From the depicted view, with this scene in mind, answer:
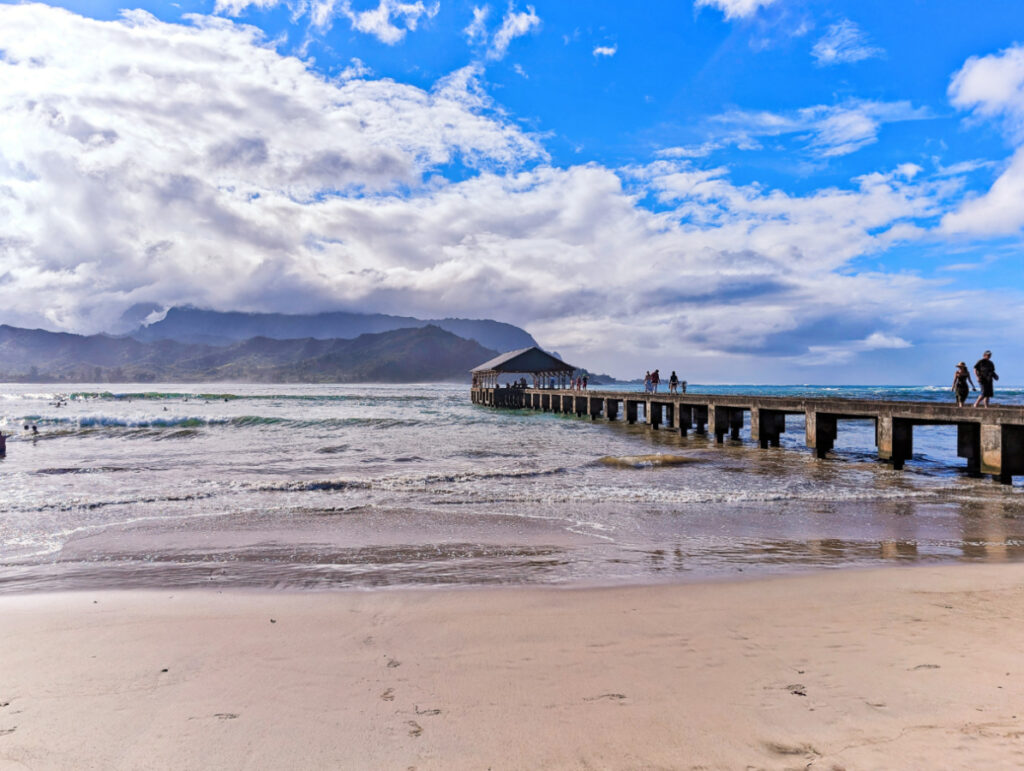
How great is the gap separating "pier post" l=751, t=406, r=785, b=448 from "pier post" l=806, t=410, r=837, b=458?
243cm

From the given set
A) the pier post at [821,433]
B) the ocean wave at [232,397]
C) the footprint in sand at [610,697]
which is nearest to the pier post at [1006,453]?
the pier post at [821,433]

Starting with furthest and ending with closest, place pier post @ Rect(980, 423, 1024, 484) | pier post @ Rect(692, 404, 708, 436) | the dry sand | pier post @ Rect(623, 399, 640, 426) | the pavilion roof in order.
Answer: the pavilion roof
pier post @ Rect(623, 399, 640, 426)
pier post @ Rect(692, 404, 708, 436)
pier post @ Rect(980, 423, 1024, 484)
the dry sand

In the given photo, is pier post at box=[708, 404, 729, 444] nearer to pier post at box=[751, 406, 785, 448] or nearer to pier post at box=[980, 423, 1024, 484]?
pier post at box=[751, 406, 785, 448]

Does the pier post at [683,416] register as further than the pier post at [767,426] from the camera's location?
Yes

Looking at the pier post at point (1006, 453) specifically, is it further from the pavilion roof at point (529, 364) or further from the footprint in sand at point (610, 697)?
the pavilion roof at point (529, 364)

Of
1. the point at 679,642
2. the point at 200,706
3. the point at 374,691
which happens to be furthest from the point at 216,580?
the point at 679,642

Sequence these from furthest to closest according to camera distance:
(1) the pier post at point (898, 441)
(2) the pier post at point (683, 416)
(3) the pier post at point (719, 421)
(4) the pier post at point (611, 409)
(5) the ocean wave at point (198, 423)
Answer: (4) the pier post at point (611, 409)
(5) the ocean wave at point (198, 423)
(2) the pier post at point (683, 416)
(3) the pier post at point (719, 421)
(1) the pier post at point (898, 441)

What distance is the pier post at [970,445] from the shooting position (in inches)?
634

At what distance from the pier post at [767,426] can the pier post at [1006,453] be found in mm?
8467

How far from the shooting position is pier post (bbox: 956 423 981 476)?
52.9 ft

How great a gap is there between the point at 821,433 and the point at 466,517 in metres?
14.3

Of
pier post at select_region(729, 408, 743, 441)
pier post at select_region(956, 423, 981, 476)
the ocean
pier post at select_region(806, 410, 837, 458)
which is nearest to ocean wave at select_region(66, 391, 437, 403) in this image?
pier post at select_region(729, 408, 743, 441)


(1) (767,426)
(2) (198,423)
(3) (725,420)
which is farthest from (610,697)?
(2) (198,423)

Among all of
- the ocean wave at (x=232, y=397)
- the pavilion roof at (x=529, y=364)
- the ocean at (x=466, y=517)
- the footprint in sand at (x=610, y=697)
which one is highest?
the pavilion roof at (x=529, y=364)
